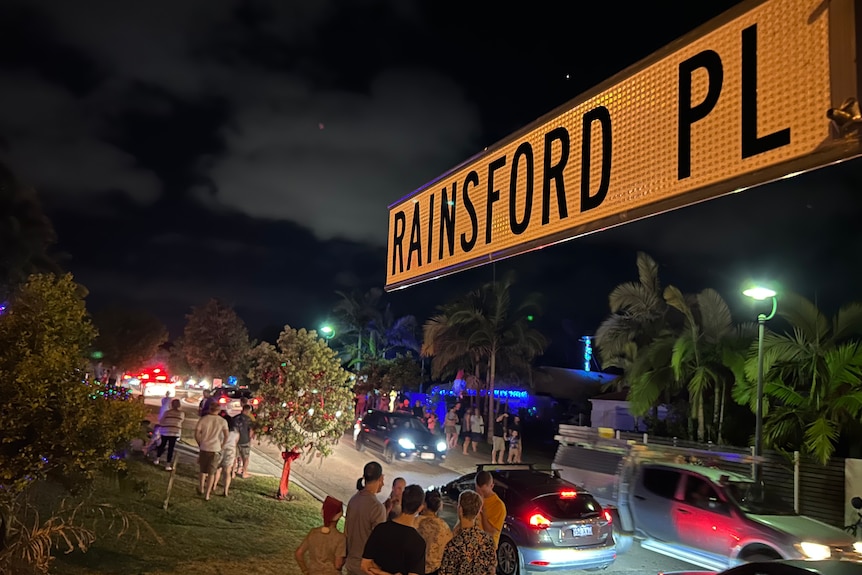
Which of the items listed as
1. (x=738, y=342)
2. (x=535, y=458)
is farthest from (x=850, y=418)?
(x=535, y=458)

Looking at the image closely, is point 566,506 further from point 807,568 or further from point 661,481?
point 807,568

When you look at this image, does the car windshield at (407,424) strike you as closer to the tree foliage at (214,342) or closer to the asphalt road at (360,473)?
the asphalt road at (360,473)

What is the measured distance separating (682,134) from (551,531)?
773cm

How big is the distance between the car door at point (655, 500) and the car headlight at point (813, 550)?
1.92m

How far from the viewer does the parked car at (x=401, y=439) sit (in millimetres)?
20328

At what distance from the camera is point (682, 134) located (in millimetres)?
2166

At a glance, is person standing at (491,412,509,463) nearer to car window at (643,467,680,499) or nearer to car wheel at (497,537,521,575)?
car window at (643,467,680,499)

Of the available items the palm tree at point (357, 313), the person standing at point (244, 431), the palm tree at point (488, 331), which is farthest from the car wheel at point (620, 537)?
the palm tree at point (357, 313)

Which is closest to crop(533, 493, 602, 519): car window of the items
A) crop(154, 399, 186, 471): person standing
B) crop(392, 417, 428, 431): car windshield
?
crop(154, 399, 186, 471): person standing

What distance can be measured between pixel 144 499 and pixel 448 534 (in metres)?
6.96

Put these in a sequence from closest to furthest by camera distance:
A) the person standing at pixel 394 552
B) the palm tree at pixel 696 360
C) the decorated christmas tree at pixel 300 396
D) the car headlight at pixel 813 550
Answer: the person standing at pixel 394 552, the car headlight at pixel 813 550, the decorated christmas tree at pixel 300 396, the palm tree at pixel 696 360

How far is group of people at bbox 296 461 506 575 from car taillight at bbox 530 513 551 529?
6.24ft

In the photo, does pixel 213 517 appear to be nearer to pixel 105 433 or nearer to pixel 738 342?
pixel 105 433

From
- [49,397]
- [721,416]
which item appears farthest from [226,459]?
[721,416]
